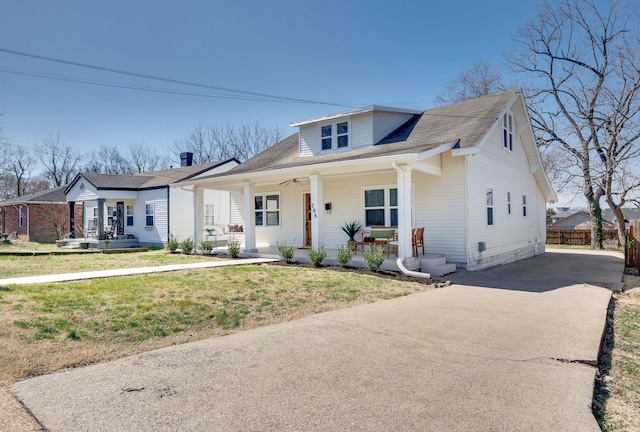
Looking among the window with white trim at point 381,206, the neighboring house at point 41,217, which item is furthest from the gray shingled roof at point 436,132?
the neighboring house at point 41,217

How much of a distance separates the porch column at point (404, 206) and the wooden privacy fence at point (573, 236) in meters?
23.0

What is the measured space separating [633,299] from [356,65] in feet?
45.1

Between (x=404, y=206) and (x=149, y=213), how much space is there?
1625 cm

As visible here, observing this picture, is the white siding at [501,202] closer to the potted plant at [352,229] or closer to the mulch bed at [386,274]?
the mulch bed at [386,274]

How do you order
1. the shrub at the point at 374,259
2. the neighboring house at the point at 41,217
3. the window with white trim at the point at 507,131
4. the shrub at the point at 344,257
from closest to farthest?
the shrub at the point at 374,259 < the shrub at the point at 344,257 < the window with white trim at the point at 507,131 < the neighboring house at the point at 41,217

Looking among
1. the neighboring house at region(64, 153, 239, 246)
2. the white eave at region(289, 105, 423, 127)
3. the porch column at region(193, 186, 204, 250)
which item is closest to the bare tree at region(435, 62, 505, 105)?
the white eave at region(289, 105, 423, 127)

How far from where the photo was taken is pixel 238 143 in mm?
41125

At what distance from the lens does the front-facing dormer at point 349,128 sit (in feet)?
45.8

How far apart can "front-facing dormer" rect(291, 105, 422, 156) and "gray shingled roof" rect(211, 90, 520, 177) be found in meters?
0.28

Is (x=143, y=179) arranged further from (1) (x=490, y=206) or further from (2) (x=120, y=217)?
(1) (x=490, y=206)

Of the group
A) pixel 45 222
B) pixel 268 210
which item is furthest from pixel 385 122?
pixel 45 222

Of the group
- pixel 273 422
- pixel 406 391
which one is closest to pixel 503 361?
pixel 406 391

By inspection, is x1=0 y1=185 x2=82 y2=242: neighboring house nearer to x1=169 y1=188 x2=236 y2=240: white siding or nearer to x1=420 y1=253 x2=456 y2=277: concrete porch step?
x1=169 y1=188 x2=236 y2=240: white siding

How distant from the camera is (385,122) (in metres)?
14.4
